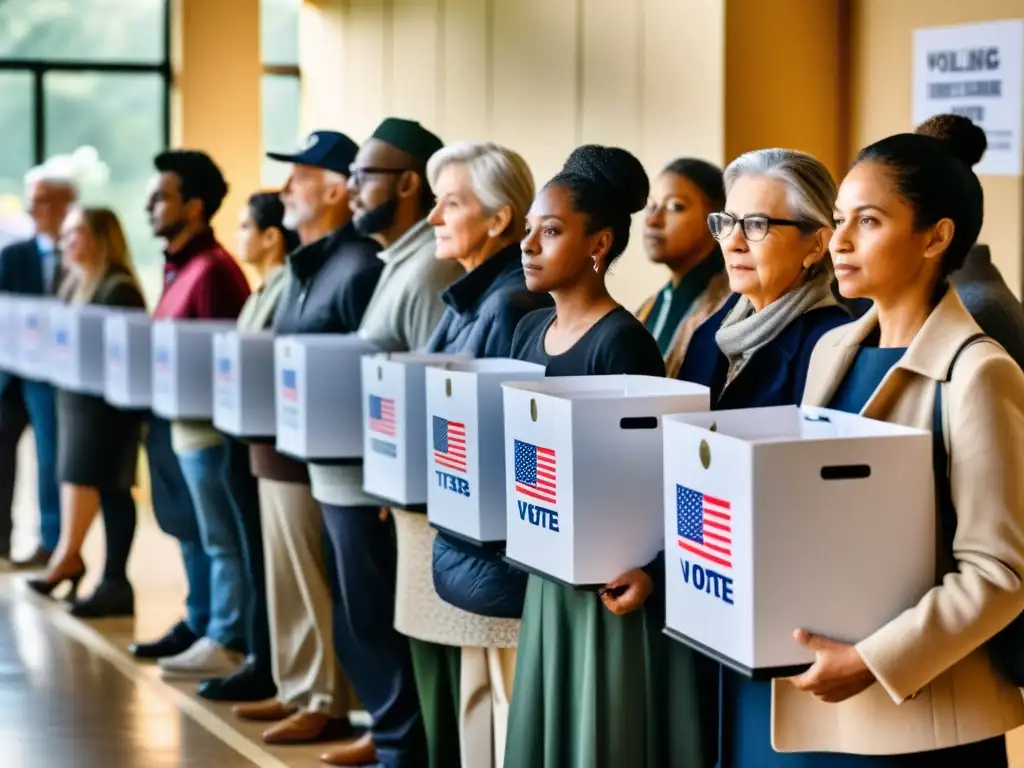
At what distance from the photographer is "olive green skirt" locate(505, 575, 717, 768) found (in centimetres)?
277

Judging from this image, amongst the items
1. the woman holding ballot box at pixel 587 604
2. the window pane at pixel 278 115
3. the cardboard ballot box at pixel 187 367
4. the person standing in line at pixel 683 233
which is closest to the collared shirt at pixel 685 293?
the person standing in line at pixel 683 233

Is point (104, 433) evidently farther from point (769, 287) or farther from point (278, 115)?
point (769, 287)

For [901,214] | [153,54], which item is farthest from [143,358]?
[153,54]

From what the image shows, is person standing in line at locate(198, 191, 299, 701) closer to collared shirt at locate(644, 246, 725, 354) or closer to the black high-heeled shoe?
collared shirt at locate(644, 246, 725, 354)

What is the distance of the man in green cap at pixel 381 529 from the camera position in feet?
14.1

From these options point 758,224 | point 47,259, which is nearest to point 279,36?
point 47,259

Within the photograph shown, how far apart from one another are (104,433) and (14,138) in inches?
159

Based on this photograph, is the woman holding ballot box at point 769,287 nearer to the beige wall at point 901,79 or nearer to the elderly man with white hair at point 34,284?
the beige wall at point 901,79

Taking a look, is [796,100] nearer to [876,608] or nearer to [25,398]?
[876,608]

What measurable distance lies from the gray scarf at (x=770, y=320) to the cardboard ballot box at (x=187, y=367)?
280 centimetres

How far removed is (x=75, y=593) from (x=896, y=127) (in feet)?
13.3

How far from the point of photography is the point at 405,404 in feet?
11.5

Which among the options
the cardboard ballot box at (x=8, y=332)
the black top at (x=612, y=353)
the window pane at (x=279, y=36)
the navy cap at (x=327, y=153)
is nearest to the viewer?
the black top at (x=612, y=353)

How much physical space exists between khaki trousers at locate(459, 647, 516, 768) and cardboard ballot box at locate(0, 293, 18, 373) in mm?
4534
